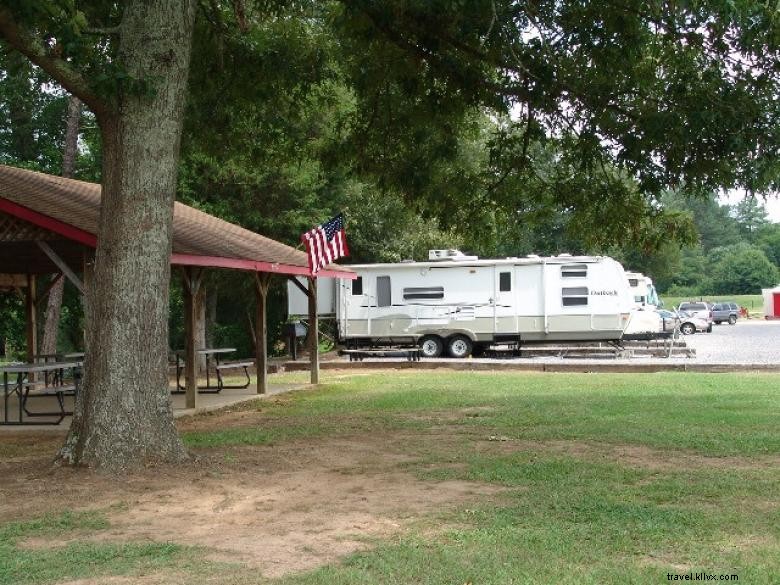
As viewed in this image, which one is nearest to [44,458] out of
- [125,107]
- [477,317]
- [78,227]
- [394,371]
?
[78,227]

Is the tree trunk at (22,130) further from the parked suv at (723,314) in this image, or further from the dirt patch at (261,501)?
the parked suv at (723,314)

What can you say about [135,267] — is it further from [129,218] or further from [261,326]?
[261,326]

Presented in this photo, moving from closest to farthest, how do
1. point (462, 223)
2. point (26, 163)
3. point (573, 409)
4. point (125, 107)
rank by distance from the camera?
point (125, 107) < point (573, 409) < point (462, 223) < point (26, 163)

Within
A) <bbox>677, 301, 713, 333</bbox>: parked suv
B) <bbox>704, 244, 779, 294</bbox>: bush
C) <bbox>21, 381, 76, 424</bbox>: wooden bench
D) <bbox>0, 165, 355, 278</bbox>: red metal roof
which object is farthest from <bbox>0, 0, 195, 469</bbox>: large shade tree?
<bbox>704, 244, 779, 294</bbox>: bush

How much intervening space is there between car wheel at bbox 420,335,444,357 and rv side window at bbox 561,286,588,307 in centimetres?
363

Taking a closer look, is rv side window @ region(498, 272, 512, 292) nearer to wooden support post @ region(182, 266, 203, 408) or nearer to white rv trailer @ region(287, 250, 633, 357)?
white rv trailer @ region(287, 250, 633, 357)

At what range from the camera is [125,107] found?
27.0ft

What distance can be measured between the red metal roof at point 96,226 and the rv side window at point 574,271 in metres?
7.37

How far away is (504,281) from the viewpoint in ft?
77.7

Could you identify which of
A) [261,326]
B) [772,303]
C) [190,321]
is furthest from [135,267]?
[772,303]

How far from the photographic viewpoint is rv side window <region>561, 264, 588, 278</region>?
23.1m

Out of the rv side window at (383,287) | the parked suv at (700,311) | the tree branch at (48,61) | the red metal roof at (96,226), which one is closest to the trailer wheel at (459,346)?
the rv side window at (383,287)

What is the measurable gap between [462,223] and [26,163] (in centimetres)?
1450

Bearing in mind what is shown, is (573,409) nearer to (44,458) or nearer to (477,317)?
(44,458)
